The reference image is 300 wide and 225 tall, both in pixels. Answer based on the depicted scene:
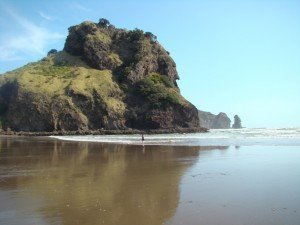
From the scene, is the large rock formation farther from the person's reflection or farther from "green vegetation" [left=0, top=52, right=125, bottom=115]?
the person's reflection

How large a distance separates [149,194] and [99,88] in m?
73.1

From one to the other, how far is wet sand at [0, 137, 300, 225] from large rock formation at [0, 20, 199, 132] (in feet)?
191

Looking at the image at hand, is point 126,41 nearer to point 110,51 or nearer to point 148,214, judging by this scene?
point 110,51

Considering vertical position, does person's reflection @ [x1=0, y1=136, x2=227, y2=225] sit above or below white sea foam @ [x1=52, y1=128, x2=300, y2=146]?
below

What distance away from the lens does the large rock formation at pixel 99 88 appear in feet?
243

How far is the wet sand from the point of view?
29.1ft

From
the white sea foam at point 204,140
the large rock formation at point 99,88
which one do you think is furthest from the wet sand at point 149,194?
the large rock formation at point 99,88

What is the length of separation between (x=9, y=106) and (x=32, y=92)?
238 inches

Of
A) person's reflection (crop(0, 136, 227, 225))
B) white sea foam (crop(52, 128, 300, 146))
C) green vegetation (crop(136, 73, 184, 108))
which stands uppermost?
green vegetation (crop(136, 73, 184, 108))

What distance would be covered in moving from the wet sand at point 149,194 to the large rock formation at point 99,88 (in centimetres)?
5835

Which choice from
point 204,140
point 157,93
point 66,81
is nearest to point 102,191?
point 204,140

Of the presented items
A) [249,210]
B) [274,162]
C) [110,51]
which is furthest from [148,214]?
[110,51]

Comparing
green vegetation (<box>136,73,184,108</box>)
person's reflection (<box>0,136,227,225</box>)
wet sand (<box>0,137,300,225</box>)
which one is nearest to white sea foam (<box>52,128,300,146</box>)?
wet sand (<box>0,137,300,225</box>)

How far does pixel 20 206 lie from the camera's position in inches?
385
